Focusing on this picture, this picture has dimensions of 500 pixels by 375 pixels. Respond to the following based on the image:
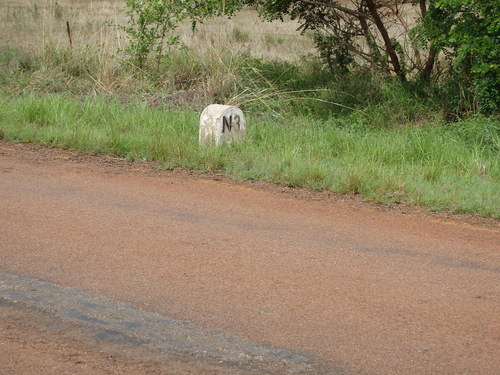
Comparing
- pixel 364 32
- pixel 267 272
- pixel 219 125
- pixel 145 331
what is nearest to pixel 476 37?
pixel 364 32

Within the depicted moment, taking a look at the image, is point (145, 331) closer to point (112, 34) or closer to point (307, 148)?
point (307, 148)

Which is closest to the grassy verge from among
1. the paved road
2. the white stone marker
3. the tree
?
the white stone marker

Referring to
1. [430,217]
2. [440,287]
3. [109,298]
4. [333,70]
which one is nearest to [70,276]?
[109,298]

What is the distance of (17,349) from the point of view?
340 cm

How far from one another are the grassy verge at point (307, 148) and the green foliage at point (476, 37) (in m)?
0.61

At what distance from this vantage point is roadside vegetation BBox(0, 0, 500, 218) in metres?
7.45

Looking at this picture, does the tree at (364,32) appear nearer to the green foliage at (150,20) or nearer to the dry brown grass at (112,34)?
the dry brown grass at (112,34)

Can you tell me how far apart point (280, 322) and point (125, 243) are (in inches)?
67.3

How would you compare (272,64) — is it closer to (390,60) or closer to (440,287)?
(390,60)

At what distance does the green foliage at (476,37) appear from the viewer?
9.45 m

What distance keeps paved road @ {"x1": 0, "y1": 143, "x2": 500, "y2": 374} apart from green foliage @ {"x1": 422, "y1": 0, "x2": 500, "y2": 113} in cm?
434

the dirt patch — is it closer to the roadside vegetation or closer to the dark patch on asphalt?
the roadside vegetation

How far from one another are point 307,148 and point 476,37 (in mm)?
3293

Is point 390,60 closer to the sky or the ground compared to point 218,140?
closer to the sky
